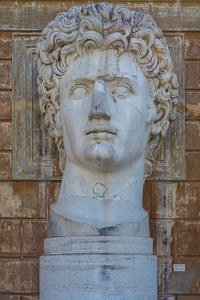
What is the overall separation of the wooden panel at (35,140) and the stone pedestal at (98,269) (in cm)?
126

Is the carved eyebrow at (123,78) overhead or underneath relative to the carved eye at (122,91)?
overhead

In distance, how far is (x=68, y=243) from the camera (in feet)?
21.6

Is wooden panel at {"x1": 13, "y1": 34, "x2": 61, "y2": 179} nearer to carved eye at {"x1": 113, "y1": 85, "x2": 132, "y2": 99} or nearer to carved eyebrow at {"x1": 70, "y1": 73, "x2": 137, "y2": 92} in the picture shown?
carved eyebrow at {"x1": 70, "y1": 73, "x2": 137, "y2": 92}

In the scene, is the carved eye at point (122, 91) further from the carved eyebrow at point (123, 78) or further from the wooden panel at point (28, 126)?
the wooden panel at point (28, 126)

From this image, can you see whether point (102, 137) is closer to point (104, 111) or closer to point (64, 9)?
point (104, 111)

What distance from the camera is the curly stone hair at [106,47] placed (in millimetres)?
6867

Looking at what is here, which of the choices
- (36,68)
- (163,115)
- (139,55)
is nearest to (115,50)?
(139,55)

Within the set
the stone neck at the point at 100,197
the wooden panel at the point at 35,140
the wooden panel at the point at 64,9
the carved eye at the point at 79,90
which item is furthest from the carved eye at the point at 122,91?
the wooden panel at the point at 64,9

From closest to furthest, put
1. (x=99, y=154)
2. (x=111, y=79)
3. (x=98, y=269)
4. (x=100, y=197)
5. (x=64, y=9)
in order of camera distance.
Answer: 1. (x=98, y=269)
2. (x=99, y=154)
3. (x=100, y=197)
4. (x=111, y=79)
5. (x=64, y=9)

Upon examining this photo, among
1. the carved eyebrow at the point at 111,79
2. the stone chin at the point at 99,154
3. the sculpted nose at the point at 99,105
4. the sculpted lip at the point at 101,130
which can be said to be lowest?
the stone chin at the point at 99,154

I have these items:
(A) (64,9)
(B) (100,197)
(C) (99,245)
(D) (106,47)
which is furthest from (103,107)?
(A) (64,9)

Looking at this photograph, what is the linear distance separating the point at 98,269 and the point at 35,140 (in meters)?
1.82

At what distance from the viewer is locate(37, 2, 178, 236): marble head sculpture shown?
6.65 meters

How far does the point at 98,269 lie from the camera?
6.42m
